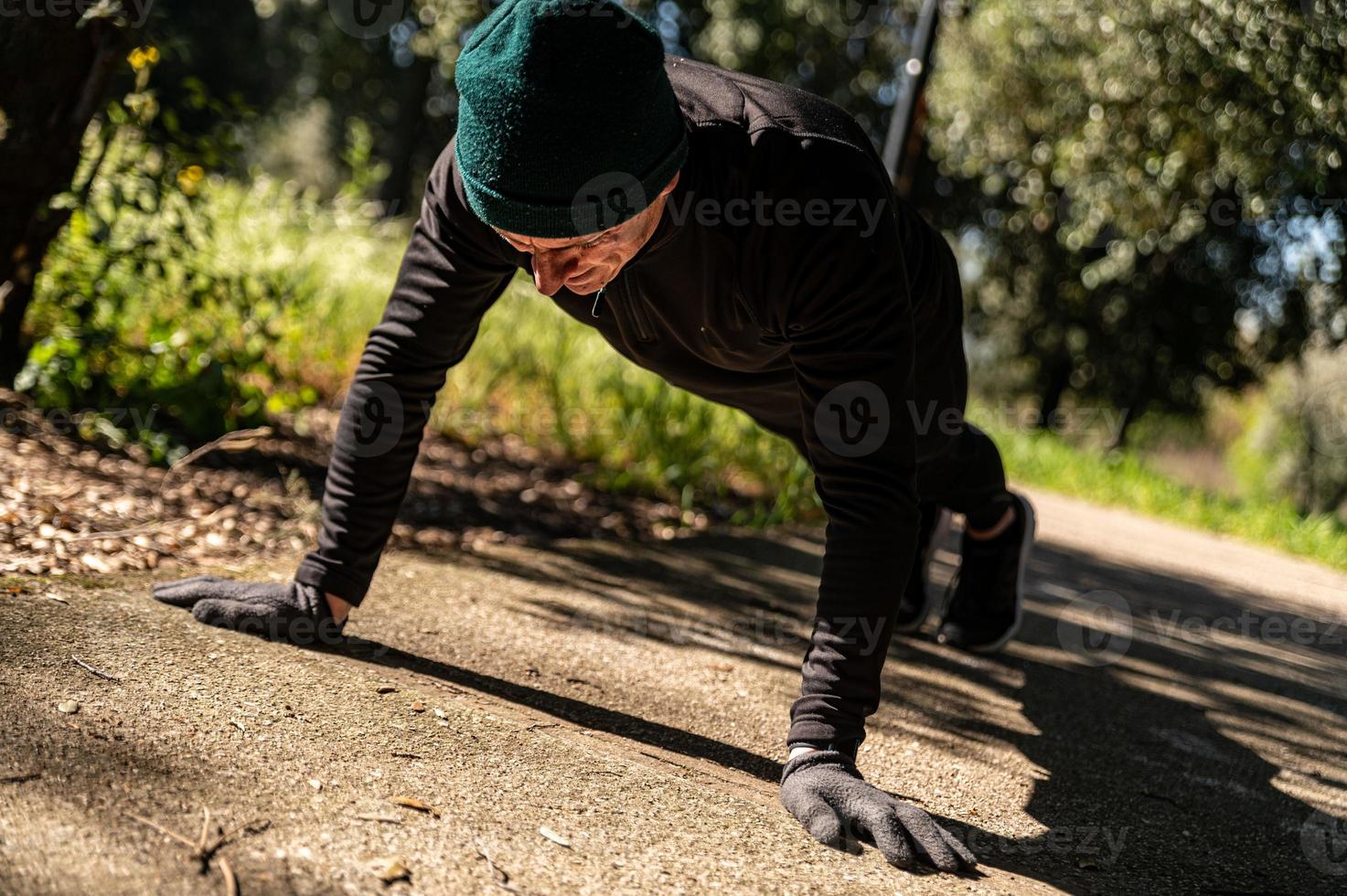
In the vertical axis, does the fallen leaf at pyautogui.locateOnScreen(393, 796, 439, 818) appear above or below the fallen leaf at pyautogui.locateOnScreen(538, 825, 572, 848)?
below

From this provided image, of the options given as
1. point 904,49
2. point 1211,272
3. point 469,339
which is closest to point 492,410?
point 469,339

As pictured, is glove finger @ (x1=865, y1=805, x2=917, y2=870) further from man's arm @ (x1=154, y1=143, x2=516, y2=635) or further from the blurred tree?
Result: the blurred tree

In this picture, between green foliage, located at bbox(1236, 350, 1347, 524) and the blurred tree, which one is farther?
green foliage, located at bbox(1236, 350, 1347, 524)

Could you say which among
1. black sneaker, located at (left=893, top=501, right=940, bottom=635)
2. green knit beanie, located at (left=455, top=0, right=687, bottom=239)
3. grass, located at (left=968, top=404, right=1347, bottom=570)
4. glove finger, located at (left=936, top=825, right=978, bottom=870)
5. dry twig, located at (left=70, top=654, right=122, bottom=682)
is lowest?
dry twig, located at (left=70, top=654, right=122, bottom=682)

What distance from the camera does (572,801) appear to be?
181 cm

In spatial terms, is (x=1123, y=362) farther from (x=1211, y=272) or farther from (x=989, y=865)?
(x=989, y=865)

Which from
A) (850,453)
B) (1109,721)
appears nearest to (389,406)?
(850,453)

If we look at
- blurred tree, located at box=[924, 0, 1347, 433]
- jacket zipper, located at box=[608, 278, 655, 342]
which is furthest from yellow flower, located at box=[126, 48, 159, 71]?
blurred tree, located at box=[924, 0, 1347, 433]

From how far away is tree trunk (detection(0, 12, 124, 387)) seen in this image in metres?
3.12

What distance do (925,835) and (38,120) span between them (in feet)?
10.1

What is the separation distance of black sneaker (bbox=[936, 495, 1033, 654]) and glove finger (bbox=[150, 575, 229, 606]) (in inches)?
79.4

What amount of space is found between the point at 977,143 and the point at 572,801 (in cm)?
1254

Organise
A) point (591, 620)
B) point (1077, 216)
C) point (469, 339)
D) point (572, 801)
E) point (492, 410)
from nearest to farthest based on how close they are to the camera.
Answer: point (572, 801)
point (469, 339)
point (591, 620)
point (492, 410)
point (1077, 216)

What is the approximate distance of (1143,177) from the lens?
800 centimetres
